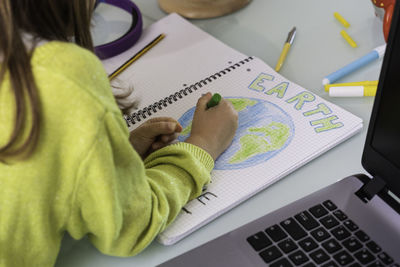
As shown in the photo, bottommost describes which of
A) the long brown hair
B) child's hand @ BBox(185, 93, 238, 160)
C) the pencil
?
the pencil

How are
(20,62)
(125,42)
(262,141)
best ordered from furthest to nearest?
(125,42) → (262,141) → (20,62)

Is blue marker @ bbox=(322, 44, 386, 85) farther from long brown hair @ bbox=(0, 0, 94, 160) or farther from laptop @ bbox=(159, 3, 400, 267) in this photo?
long brown hair @ bbox=(0, 0, 94, 160)

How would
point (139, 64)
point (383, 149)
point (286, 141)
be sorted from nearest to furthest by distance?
point (383, 149) < point (286, 141) < point (139, 64)

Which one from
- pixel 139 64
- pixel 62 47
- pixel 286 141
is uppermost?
pixel 62 47

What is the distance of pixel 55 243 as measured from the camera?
53 centimetres

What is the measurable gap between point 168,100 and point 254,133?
0.50ft

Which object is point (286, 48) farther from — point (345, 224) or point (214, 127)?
point (345, 224)

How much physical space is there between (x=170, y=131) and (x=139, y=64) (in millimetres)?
219

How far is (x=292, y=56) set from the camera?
0.83m

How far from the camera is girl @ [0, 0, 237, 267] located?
17.1 inches

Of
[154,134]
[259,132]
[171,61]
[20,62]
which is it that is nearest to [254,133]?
[259,132]

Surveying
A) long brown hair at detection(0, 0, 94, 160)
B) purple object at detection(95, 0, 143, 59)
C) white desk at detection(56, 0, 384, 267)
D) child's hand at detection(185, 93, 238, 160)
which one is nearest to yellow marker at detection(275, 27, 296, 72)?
white desk at detection(56, 0, 384, 267)

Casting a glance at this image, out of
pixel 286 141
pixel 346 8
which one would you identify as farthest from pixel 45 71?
pixel 346 8

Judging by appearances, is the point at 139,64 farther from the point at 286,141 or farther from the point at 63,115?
the point at 63,115
